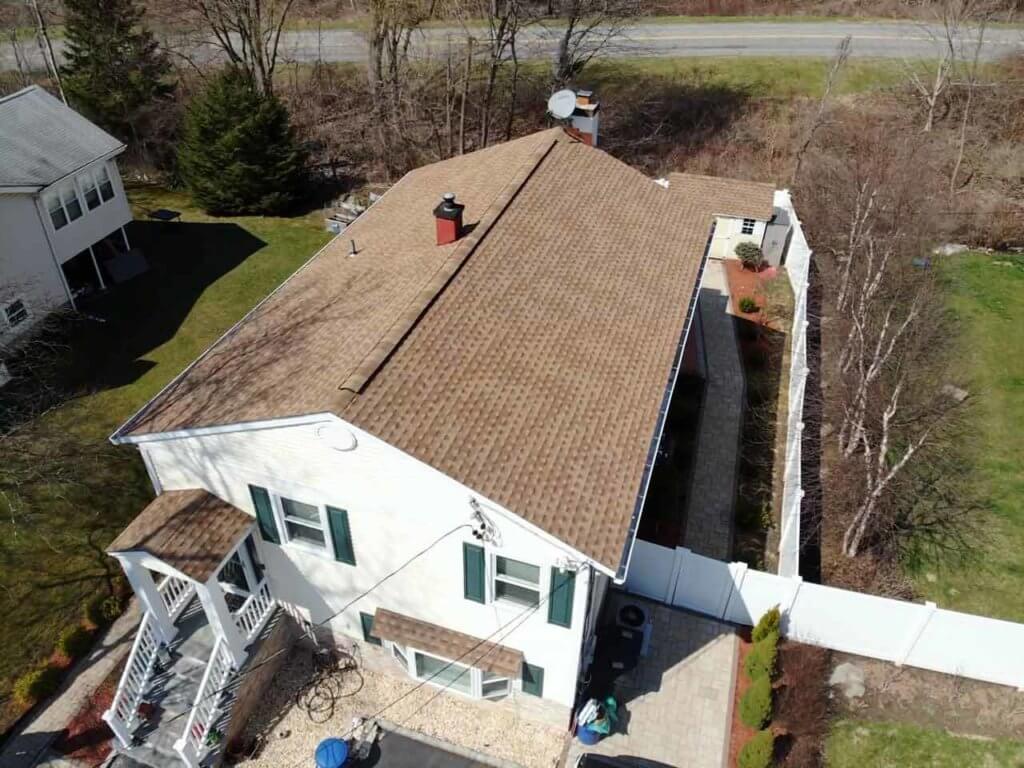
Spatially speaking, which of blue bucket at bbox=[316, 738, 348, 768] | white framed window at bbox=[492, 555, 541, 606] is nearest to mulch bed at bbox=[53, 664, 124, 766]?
blue bucket at bbox=[316, 738, 348, 768]

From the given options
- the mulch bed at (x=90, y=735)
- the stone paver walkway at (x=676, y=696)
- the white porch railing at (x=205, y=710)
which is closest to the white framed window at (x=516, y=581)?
the stone paver walkway at (x=676, y=696)

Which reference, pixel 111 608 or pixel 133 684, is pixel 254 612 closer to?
pixel 133 684

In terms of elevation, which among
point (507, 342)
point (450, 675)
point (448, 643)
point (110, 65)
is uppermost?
point (110, 65)

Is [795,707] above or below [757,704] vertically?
below

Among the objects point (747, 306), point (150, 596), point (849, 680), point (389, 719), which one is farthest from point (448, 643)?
point (747, 306)

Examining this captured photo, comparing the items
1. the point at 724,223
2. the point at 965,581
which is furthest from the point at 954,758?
the point at 724,223

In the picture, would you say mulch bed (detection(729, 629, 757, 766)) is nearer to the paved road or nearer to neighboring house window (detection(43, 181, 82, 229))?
neighboring house window (detection(43, 181, 82, 229))
